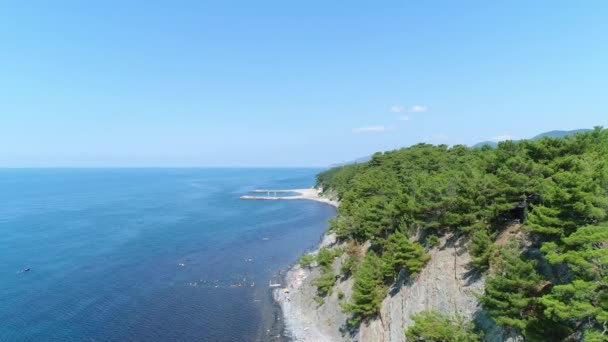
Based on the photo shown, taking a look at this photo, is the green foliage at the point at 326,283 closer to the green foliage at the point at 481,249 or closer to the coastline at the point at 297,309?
the coastline at the point at 297,309

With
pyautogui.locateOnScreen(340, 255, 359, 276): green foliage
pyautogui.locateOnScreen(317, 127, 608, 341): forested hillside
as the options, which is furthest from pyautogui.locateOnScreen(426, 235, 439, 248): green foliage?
pyautogui.locateOnScreen(340, 255, 359, 276): green foliage

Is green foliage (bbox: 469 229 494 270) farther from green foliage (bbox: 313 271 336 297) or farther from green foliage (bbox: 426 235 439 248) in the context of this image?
green foliage (bbox: 313 271 336 297)

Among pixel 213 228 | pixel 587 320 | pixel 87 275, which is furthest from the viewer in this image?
pixel 213 228

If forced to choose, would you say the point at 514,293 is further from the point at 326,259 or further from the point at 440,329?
the point at 326,259

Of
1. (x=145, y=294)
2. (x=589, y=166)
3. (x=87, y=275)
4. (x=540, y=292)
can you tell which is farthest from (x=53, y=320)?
(x=589, y=166)

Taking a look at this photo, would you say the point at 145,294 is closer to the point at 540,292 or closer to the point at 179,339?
the point at 179,339

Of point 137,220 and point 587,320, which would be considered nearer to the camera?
point 587,320

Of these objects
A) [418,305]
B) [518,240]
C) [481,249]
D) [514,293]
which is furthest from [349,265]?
[514,293]
